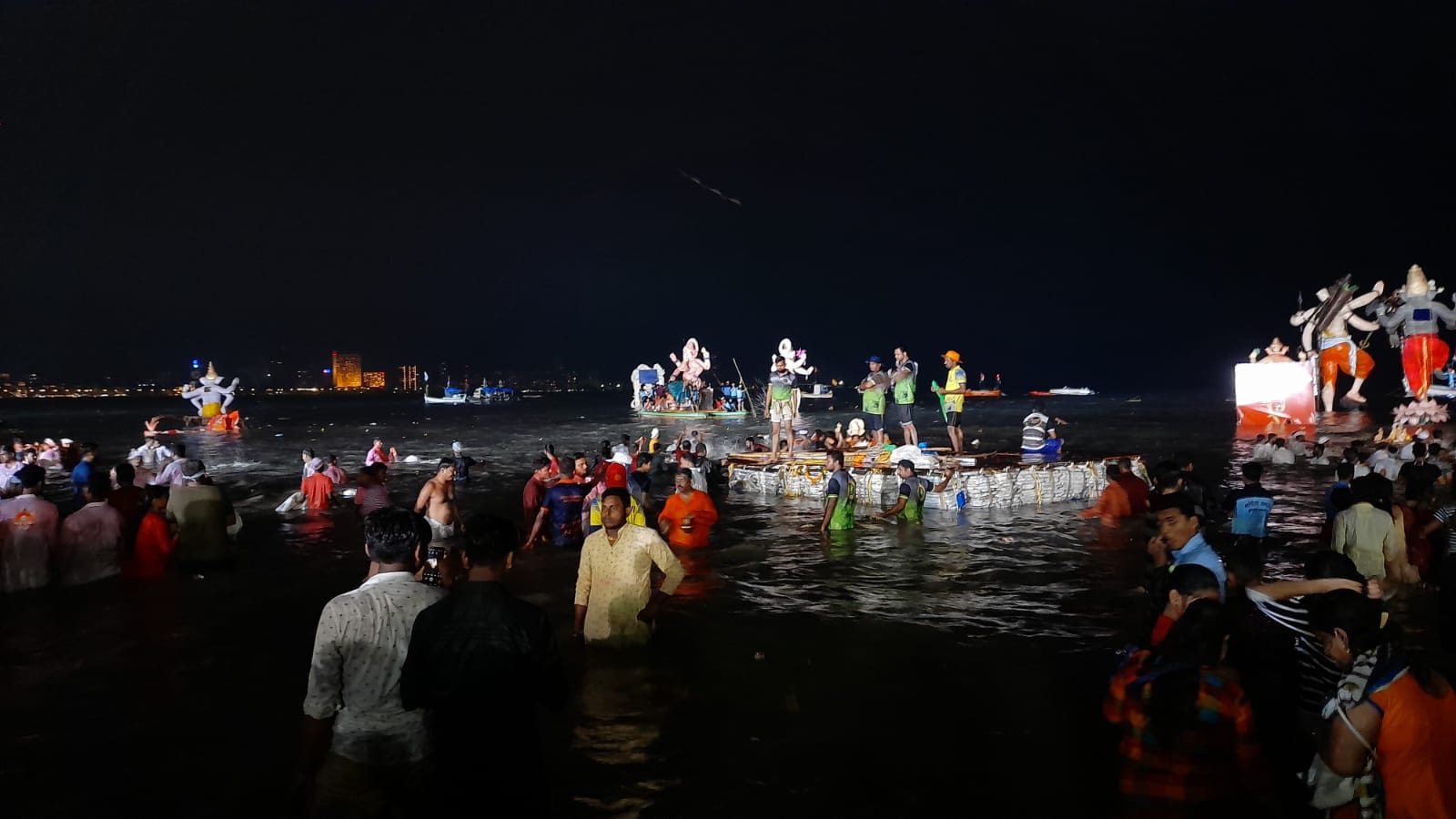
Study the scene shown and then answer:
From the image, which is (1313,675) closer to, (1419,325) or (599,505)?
(599,505)

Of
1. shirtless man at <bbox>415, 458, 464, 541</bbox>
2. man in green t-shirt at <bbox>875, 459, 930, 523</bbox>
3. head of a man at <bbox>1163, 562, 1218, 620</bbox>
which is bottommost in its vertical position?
man in green t-shirt at <bbox>875, 459, 930, 523</bbox>

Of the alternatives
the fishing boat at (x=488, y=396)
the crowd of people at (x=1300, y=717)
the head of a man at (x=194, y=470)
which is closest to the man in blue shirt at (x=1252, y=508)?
the crowd of people at (x=1300, y=717)

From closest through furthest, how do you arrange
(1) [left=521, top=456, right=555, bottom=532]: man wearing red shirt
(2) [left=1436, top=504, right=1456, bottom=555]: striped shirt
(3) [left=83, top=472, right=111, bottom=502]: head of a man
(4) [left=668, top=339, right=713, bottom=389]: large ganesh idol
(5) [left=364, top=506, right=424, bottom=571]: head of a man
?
(5) [left=364, top=506, right=424, bottom=571]: head of a man
(2) [left=1436, top=504, right=1456, bottom=555]: striped shirt
(3) [left=83, top=472, right=111, bottom=502]: head of a man
(1) [left=521, top=456, right=555, bottom=532]: man wearing red shirt
(4) [left=668, top=339, right=713, bottom=389]: large ganesh idol

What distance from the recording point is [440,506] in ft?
29.7

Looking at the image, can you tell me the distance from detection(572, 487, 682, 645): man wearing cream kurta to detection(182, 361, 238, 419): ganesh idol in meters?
33.7

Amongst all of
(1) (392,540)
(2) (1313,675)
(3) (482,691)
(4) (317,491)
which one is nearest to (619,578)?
(1) (392,540)

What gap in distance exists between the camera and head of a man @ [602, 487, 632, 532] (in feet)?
18.2

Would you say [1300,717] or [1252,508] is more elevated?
[1252,508]

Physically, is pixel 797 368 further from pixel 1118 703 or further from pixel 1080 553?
pixel 1118 703

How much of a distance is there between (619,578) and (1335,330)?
3368cm

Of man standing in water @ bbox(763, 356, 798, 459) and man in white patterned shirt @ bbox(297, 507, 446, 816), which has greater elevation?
man standing in water @ bbox(763, 356, 798, 459)

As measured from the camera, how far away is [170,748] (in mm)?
5203

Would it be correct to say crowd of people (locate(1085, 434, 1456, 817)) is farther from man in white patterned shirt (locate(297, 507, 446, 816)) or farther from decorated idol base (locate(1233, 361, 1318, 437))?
decorated idol base (locate(1233, 361, 1318, 437))

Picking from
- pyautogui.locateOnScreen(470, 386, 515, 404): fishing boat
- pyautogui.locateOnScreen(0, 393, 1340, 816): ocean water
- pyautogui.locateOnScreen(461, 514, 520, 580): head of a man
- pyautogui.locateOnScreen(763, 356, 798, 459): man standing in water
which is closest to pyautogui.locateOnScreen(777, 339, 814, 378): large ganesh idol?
pyautogui.locateOnScreen(763, 356, 798, 459): man standing in water
